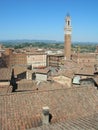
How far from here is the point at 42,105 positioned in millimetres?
18391

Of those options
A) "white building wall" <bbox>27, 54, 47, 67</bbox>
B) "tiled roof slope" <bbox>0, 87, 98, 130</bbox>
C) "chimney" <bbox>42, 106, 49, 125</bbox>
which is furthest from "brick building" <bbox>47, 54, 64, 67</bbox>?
"chimney" <bbox>42, 106, 49, 125</bbox>

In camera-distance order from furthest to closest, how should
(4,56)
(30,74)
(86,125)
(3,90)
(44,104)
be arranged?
(4,56) < (30,74) < (3,90) < (44,104) < (86,125)

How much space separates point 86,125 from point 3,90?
53.8ft

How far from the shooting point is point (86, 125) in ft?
39.3

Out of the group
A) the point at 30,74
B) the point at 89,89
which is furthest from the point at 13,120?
the point at 30,74

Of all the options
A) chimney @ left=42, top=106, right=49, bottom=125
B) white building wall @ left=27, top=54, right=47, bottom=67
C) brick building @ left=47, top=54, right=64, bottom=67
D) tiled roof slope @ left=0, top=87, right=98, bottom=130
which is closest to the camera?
chimney @ left=42, top=106, right=49, bottom=125

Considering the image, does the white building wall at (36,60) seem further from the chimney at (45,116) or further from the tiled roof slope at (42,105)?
the chimney at (45,116)

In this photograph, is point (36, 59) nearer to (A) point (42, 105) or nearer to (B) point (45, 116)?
(A) point (42, 105)

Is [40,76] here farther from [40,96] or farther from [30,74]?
[40,96]

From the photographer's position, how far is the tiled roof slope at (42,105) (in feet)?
54.3

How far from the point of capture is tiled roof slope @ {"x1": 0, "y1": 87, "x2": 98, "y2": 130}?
16547 mm

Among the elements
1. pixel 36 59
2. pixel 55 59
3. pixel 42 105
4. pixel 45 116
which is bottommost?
pixel 36 59

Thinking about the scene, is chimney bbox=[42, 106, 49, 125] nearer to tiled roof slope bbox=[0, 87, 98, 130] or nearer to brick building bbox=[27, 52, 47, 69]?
tiled roof slope bbox=[0, 87, 98, 130]

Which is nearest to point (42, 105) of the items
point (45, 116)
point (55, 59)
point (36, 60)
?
point (45, 116)
